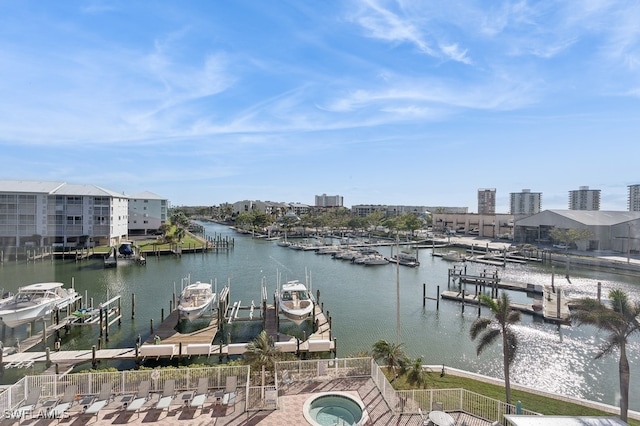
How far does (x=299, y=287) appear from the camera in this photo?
29.2 metres

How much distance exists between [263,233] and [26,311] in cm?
8555

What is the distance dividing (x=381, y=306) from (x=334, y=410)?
22.1 m

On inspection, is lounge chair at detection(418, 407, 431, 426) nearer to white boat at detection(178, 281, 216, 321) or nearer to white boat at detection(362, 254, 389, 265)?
white boat at detection(178, 281, 216, 321)

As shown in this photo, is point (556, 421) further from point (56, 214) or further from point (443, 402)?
point (56, 214)

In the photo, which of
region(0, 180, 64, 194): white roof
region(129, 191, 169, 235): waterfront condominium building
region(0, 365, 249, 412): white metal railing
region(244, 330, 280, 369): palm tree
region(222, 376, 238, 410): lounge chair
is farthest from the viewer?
region(129, 191, 169, 235): waterfront condominium building

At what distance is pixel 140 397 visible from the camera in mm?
12086

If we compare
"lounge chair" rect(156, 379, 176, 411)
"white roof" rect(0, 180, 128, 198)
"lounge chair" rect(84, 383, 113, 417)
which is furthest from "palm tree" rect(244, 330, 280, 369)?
"white roof" rect(0, 180, 128, 198)

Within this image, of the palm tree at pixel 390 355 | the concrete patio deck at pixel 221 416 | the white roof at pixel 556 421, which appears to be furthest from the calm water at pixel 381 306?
the concrete patio deck at pixel 221 416

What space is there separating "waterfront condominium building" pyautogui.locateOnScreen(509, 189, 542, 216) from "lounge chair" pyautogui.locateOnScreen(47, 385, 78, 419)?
200 meters

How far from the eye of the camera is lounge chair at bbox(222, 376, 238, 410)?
1193 centimetres

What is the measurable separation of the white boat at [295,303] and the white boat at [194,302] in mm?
5779

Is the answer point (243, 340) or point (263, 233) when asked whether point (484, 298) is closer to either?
point (243, 340)

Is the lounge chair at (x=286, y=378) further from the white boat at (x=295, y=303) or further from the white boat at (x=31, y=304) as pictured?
the white boat at (x=31, y=304)

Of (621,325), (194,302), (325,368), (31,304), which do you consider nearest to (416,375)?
(325,368)
